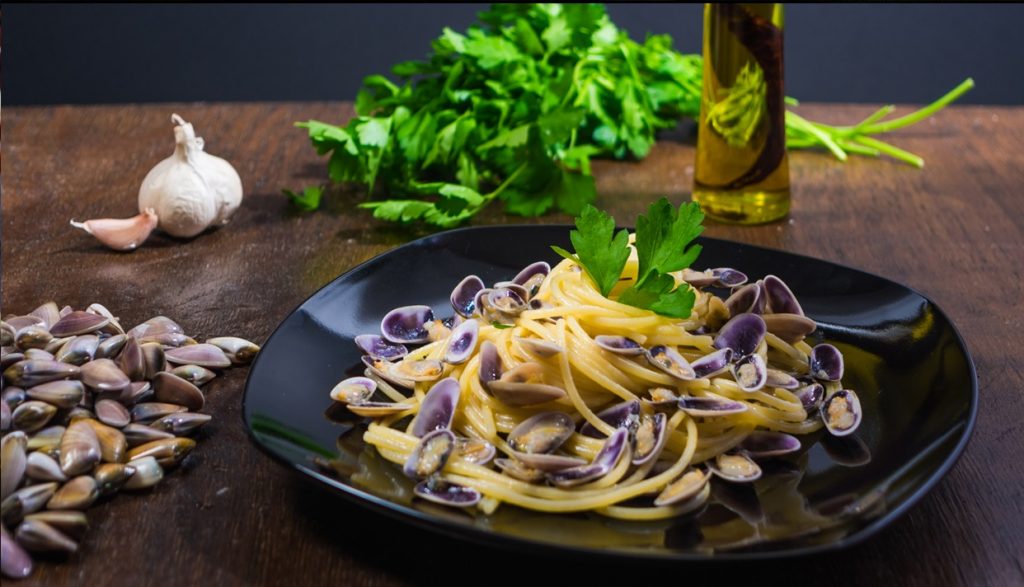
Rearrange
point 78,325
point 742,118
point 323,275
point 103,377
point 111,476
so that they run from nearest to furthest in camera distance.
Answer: point 111,476 < point 103,377 < point 78,325 < point 323,275 < point 742,118

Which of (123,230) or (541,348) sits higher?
(541,348)

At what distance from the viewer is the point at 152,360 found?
1544 millimetres

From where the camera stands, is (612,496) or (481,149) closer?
(612,496)

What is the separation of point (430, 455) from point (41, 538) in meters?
0.43

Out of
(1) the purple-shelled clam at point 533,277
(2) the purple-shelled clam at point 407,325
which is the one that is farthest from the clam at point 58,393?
(1) the purple-shelled clam at point 533,277

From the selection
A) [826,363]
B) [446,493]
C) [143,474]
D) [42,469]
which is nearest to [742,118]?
[826,363]

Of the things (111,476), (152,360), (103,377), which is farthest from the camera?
(152,360)

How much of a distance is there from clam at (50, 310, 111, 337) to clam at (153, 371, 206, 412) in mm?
205

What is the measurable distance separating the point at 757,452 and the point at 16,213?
5.86 feet

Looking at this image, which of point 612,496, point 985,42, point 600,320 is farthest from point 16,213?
point 985,42

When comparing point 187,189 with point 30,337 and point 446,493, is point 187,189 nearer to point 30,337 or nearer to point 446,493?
point 30,337

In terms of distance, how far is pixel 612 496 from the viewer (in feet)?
4.02

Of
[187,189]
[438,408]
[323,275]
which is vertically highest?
[438,408]

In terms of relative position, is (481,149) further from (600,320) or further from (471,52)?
(600,320)
